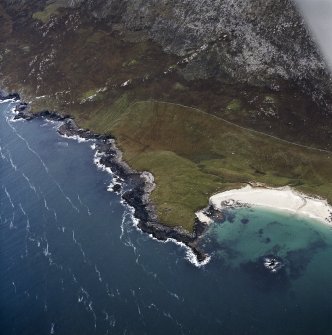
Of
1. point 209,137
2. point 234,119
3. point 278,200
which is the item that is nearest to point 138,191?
point 209,137

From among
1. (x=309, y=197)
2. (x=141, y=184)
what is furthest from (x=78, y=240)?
→ (x=309, y=197)

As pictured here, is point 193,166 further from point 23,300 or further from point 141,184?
point 23,300

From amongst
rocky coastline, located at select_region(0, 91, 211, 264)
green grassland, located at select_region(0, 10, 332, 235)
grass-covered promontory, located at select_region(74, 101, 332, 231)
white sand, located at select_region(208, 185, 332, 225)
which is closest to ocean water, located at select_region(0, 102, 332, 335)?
rocky coastline, located at select_region(0, 91, 211, 264)

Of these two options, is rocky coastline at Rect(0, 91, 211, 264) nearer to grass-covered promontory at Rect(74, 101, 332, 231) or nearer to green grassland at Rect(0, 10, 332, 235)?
grass-covered promontory at Rect(74, 101, 332, 231)

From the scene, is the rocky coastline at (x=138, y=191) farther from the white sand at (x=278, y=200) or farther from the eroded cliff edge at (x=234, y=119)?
the white sand at (x=278, y=200)

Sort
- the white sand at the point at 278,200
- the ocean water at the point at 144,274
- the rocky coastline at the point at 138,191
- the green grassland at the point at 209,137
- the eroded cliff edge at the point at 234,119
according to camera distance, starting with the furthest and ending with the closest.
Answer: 1. the eroded cliff edge at the point at 234,119
2. the green grassland at the point at 209,137
3. the white sand at the point at 278,200
4. the rocky coastline at the point at 138,191
5. the ocean water at the point at 144,274

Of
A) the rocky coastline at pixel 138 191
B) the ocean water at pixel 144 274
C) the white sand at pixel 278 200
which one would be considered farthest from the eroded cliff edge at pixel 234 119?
the ocean water at pixel 144 274

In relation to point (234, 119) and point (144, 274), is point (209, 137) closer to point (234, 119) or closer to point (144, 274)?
point (234, 119)

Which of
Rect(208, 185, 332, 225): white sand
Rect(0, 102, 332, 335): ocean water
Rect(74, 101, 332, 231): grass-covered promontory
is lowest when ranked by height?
Rect(0, 102, 332, 335): ocean water
